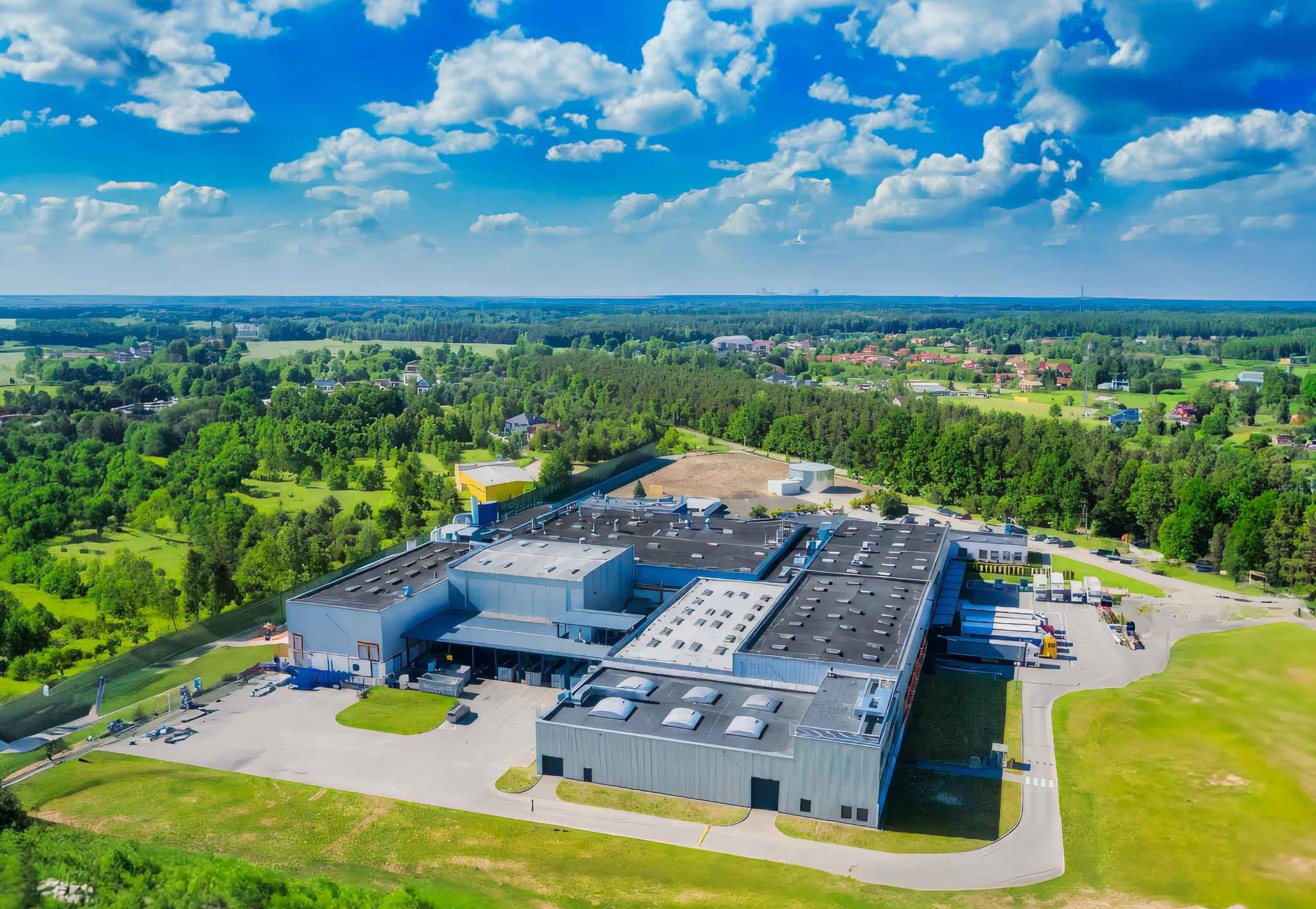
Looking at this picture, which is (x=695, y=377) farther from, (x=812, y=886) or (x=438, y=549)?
(x=812, y=886)

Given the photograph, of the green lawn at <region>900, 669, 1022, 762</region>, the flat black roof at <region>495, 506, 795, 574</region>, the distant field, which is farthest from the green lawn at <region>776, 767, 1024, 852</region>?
the distant field

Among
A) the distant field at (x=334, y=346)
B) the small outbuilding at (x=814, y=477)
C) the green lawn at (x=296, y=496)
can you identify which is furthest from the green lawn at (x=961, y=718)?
the distant field at (x=334, y=346)

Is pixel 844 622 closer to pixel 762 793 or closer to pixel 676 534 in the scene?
pixel 762 793

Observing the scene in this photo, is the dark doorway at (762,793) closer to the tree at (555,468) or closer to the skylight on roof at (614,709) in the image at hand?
the skylight on roof at (614,709)

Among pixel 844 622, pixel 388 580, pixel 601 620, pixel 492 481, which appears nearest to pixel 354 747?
pixel 601 620

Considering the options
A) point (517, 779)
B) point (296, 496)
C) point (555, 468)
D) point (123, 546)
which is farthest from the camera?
point (555, 468)

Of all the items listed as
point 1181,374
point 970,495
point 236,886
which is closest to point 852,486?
point 970,495
